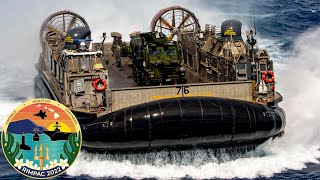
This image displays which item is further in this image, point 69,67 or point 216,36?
point 216,36

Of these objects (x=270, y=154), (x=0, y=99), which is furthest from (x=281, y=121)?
(x=0, y=99)

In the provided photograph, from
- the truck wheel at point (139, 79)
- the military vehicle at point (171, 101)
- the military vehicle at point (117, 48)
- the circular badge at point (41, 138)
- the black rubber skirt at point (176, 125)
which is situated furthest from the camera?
the military vehicle at point (117, 48)

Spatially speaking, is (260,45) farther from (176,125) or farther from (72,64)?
(176,125)

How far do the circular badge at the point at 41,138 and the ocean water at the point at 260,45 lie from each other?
1.49 meters

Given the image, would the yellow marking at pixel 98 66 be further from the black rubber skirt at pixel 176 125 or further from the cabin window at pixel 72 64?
the black rubber skirt at pixel 176 125

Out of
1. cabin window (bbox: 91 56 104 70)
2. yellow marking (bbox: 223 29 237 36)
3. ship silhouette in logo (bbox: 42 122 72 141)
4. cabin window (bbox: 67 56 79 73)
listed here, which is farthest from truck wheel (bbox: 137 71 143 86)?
ship silhouette in logo (bbox: 42 122 72 141)

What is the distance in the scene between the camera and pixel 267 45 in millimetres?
42000

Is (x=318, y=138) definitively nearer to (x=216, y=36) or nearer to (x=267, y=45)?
(x=216, y=36)

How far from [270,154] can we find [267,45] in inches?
810

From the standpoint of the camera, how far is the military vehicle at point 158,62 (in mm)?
23984

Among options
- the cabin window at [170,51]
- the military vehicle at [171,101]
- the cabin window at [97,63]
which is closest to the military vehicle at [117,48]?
the military vehicle at [171,101]

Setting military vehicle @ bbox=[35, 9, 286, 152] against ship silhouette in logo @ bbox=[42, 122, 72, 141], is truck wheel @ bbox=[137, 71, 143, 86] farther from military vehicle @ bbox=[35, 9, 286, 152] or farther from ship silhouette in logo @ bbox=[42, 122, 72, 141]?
ship silhouette in logo @ bbox=[42, 122, 72, 141]

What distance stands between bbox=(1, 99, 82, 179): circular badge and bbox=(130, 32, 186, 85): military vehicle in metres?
5.23

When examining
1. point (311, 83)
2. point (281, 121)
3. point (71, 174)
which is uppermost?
point (311, 83)
